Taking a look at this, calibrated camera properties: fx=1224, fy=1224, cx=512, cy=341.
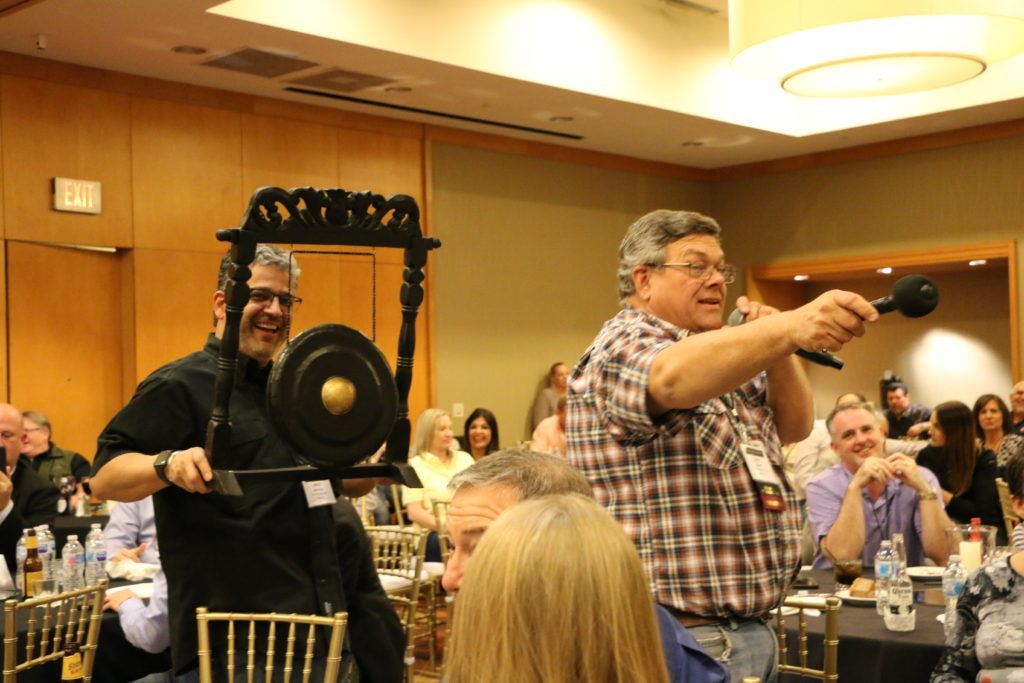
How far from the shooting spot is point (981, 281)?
11.7m

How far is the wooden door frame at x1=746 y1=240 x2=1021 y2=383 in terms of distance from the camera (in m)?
10.5

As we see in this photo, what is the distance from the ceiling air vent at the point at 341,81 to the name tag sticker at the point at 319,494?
5865mm

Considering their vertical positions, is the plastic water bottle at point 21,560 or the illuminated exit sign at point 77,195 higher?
the illuminated exit sign at point 77,195

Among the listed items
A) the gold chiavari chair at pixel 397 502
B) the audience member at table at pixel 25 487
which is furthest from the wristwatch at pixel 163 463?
the gold chiavari chair at pixel 397 502

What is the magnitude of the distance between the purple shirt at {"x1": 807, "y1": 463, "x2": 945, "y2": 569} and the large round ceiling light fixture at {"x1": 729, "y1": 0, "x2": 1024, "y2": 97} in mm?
2740

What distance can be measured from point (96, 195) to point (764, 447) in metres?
6.35

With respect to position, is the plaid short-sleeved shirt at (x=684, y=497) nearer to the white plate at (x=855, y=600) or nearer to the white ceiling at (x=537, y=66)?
the white plate at (x=855, y=600)

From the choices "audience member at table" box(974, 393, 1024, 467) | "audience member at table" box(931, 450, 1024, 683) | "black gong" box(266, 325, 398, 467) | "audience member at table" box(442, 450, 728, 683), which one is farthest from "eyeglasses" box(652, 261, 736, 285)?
"audience member at table" box(974, 393, 1024, 467)

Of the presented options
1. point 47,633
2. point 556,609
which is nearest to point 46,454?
point 47,633

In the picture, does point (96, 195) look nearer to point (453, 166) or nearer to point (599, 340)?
point (453, 166)

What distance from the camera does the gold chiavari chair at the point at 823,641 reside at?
3.26m

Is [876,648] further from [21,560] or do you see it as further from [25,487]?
[25,487]

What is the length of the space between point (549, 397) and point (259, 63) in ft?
13.3

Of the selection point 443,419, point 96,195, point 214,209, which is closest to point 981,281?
point 443,419
